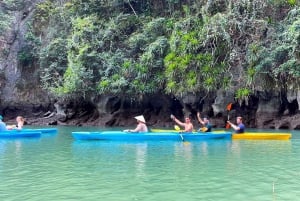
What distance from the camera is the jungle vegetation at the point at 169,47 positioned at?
18.3 m

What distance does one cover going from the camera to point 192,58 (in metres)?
19.0

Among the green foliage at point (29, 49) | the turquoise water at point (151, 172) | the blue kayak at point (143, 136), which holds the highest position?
the green foliage at point (29, 49)

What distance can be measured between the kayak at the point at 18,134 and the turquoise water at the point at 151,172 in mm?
2588

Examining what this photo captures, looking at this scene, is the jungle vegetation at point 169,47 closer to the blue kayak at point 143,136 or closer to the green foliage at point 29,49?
the green foliage at point 29,49

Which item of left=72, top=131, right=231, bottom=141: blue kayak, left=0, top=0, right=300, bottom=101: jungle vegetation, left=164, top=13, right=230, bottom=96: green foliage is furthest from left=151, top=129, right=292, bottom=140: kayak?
left=164, top=13, right=230, bottom=96: green foliage

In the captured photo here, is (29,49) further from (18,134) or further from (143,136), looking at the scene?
(143,136)

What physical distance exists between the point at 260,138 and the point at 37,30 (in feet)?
52.8

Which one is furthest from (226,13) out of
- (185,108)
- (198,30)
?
(185,108)

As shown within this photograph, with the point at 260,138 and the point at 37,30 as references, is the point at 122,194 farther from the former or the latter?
the point at 37,30

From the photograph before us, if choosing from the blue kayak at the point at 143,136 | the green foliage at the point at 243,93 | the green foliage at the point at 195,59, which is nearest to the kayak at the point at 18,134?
the blue kayak at the point at 143,136

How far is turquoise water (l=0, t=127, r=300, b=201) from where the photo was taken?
21.8ft

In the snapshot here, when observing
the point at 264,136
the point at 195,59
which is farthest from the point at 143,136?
the point at 195,59

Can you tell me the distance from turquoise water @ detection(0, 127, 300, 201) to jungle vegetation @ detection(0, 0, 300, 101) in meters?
5.82

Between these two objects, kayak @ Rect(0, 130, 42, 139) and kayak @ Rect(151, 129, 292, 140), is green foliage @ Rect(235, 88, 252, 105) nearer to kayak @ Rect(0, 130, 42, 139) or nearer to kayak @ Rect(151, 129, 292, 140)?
kayak @ Rect(151, 129, 292, 140)
